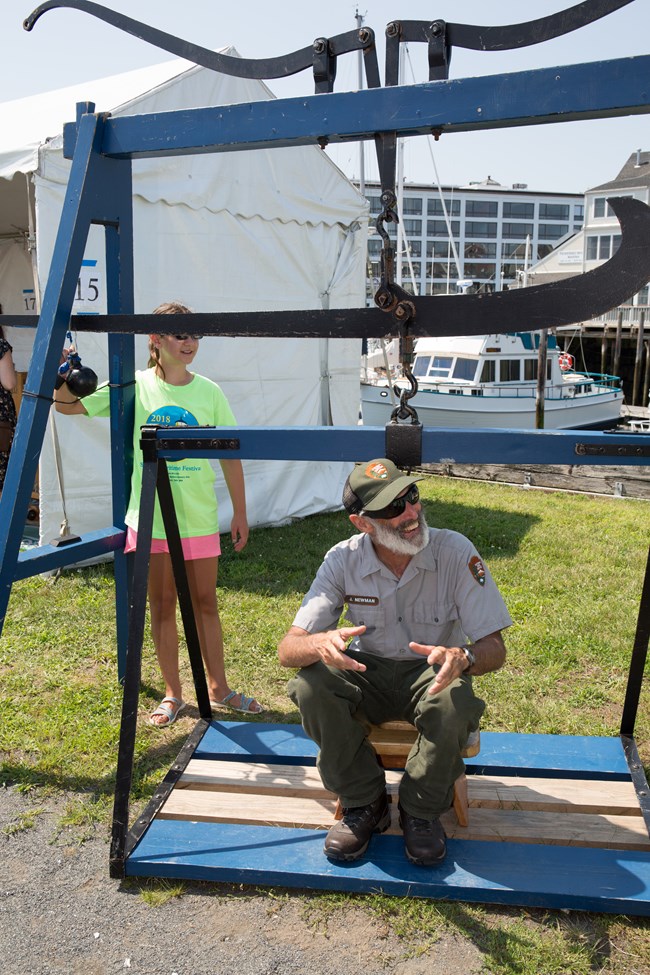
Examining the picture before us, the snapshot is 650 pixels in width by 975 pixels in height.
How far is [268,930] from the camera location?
103 inches

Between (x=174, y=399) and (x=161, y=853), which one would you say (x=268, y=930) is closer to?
(x=161, y=853)

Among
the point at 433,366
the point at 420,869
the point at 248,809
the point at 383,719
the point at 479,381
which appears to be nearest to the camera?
the point at 420,869

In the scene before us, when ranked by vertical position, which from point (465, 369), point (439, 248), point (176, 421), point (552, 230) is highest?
point (552, 230)

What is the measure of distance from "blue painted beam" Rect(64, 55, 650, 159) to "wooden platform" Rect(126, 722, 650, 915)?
92.4 inches

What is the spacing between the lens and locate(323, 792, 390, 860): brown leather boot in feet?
9.21

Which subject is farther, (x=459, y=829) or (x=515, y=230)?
(x=515, y=230)

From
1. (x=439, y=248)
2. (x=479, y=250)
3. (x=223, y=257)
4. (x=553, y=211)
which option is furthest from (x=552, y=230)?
(x=223, y=257)

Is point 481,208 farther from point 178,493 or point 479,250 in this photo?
point 178,493

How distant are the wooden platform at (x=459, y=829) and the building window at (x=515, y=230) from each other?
9418 centimetres

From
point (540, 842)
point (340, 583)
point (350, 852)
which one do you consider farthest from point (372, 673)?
point (540, 842)

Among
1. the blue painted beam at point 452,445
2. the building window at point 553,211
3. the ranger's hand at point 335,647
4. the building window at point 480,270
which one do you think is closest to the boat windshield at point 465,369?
the blue painted beam at point 452,445

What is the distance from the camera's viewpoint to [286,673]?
4559mm

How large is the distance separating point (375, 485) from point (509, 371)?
17.9 m

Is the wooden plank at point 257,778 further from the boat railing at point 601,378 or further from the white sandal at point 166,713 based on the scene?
Result: the boat railing at point 601,378
